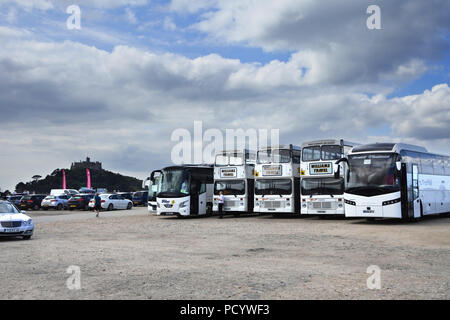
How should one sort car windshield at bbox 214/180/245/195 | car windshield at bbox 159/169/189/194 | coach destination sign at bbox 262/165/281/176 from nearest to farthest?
coach destination sign at bbox 262/165/281/176
car windshield at bbox 159/169/189/194
car windshield at bbox 214/180/245/195

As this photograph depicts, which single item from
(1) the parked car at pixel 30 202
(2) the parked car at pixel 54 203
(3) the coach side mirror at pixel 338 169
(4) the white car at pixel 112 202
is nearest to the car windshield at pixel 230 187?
(3) the coach side mirror at pixel 338 169

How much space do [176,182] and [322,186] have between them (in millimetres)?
8538

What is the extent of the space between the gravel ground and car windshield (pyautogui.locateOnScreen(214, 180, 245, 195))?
40.4 ft

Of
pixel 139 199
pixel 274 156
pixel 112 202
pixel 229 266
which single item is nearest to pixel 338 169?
pixel 274 156

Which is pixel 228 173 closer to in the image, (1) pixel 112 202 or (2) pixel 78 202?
(1) pixel 112 202

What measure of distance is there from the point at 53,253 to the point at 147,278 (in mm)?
5055

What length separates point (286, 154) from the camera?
28.1m

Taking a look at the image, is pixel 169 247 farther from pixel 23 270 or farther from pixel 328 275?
pixel 328 275

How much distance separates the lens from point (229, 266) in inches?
406

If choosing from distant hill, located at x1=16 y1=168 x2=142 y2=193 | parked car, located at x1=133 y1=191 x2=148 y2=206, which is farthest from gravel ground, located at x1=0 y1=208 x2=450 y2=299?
distant hill, located at x1=16 y1=168 x2=142 y2=193

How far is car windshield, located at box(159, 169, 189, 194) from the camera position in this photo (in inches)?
1132

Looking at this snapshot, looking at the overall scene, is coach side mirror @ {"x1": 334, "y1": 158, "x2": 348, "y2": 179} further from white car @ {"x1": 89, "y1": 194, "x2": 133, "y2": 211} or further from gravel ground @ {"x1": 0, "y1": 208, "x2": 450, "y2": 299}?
white car @ {"x1": 89, "y1": 194, "x2": 133, "y2": 211}

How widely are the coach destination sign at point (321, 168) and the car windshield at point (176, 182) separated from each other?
7474mm

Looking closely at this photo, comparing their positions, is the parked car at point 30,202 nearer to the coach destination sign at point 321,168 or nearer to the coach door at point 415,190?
the coach destination sign at point 321,168
